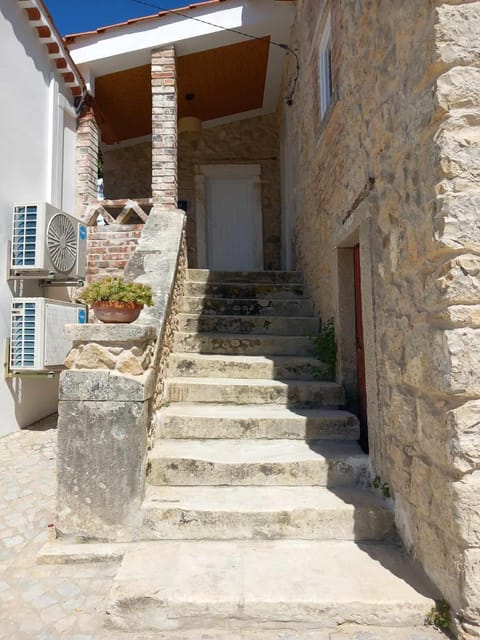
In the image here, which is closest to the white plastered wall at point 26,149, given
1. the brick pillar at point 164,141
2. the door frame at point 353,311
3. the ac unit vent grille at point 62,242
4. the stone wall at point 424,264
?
the ac unit vent grille at point 62,242

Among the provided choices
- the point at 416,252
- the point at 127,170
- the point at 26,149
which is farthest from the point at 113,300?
the point at 127,170

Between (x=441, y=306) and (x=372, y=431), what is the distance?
1.22 metres

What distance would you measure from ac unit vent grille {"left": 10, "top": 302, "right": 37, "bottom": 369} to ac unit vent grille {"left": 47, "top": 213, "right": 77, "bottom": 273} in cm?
64

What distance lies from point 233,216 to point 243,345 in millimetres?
4755

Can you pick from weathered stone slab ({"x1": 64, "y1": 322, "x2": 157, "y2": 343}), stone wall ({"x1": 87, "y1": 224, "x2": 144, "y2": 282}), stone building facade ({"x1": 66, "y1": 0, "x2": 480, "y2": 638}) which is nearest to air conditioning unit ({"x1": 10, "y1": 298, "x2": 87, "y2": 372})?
stone wall ({"x1": 87, "y1": 224, "x2": 144, "y2": 282})

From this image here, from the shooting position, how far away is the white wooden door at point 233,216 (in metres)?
8.36

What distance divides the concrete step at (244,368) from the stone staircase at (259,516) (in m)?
0.01

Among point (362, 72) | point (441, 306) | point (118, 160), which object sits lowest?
point (441, 306)

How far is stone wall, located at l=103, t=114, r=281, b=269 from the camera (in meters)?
8.34

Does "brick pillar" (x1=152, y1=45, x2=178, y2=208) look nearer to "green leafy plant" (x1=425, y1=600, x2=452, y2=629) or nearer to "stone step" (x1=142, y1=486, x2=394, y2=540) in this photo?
"stone step" (x1=142, y1=486, x2=394, y2=540)

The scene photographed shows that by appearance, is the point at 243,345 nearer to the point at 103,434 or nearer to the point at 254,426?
the point at 254,426

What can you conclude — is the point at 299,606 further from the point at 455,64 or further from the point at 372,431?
the point at 455,64

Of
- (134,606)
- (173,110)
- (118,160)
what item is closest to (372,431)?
(134,606)

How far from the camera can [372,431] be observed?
9.11 ft
